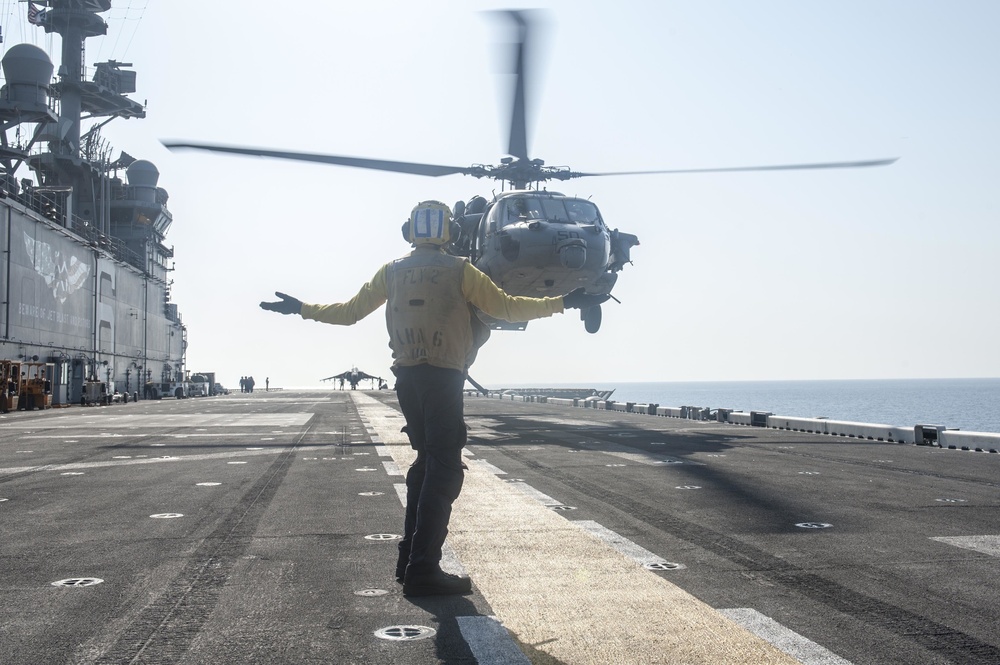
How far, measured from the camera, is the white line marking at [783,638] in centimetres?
390

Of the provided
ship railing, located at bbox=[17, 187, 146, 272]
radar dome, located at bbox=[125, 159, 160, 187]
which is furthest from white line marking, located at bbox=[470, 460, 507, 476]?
radar dome, located at bbox=[125, 159, 160, 187]

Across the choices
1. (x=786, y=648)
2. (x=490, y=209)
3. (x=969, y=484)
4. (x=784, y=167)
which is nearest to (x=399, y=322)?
(x=786, y=648)

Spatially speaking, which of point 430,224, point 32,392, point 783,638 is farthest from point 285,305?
point 32,392

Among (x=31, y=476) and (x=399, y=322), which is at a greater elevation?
(x=399, y=322)

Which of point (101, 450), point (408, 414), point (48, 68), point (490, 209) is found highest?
point (48, 68)

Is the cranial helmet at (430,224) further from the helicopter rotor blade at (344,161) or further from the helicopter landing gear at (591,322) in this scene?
the helicopter landing gear at (591,322)

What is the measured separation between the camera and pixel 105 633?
438cm

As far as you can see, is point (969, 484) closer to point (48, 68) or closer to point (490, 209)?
point (490, 209)

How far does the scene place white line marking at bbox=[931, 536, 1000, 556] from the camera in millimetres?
6398

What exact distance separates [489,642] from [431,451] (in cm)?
163

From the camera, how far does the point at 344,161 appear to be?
70.1 feet

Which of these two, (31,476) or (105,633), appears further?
(31,476)

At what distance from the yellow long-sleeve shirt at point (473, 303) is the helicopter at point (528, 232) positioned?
13995 millimetres

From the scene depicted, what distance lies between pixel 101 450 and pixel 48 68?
173ft
